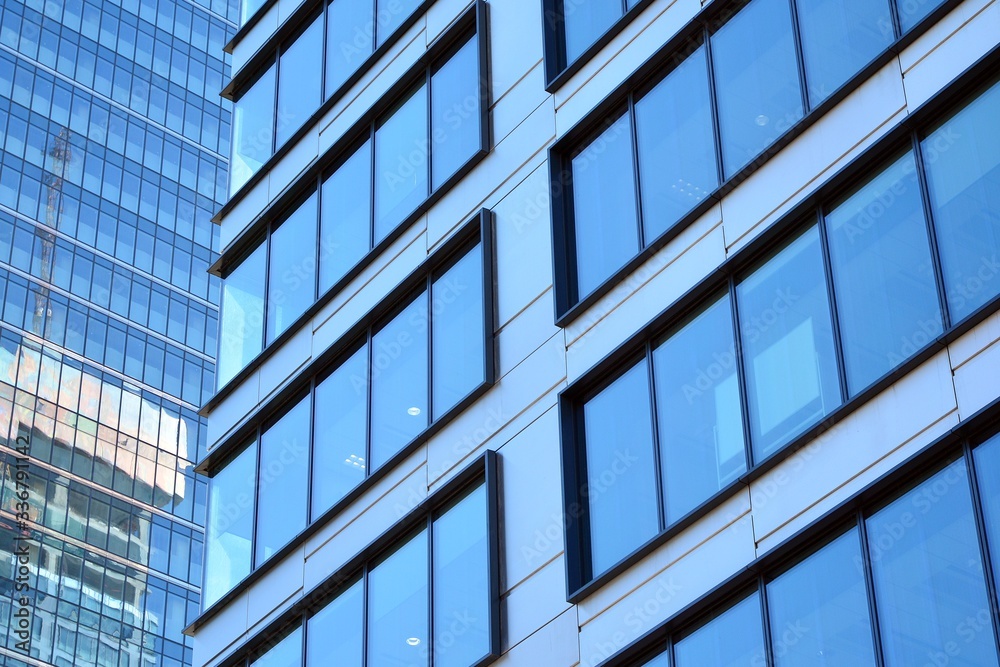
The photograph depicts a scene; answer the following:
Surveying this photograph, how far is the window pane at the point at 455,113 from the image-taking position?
23.9m

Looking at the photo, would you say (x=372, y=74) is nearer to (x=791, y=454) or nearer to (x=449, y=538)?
(x=449, y=538)

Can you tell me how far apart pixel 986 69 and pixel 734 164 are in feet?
11.5

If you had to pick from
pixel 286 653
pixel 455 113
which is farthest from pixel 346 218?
pixel 286 653

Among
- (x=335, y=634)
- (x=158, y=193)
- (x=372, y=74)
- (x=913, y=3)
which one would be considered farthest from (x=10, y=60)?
(x=913, y=3)

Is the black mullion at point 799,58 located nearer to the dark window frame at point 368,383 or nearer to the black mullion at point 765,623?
the black mullion at point 765,623

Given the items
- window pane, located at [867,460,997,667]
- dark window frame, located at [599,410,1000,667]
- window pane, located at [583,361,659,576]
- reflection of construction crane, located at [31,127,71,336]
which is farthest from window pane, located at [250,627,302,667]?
reflection of construction crane, located at [31,127,71,336]

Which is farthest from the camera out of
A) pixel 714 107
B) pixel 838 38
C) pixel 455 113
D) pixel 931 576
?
pixel 455 113

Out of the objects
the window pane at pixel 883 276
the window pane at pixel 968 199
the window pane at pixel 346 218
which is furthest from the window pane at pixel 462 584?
the window pane at pixel 968 199

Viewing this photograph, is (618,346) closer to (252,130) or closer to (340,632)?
(340,632)

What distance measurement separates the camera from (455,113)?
24.4 meters

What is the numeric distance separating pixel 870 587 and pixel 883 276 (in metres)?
3.02

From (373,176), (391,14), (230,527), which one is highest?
(391,14)

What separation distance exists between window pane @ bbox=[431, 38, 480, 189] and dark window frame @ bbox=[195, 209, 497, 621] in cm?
128

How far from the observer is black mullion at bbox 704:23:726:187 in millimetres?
19219
